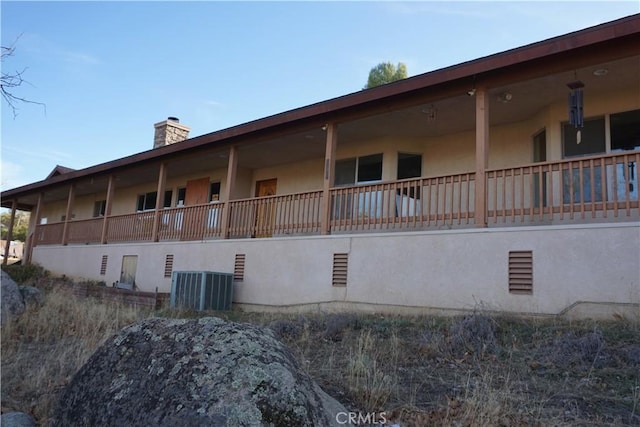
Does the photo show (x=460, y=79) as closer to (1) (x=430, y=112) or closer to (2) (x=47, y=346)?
(1) (x=430, y=112)

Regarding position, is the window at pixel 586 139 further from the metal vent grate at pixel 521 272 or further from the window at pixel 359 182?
the window at pixel 359 182

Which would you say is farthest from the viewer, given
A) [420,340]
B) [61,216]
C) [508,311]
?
[61,216]

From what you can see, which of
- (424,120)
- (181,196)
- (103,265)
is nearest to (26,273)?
(103,265)

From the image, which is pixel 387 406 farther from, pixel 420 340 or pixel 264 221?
pixel 264 221

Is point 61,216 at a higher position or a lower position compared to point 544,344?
higher

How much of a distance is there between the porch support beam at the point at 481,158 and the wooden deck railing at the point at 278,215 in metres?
3.71

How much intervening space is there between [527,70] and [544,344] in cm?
446

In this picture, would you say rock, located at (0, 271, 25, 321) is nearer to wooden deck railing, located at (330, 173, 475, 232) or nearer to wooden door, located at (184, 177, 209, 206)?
wooden deck railing, located at (330, 173, 475, 232)

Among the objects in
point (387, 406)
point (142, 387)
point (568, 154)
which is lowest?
point (387, 406)

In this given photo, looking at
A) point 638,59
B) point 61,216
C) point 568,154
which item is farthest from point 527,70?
point 61,216

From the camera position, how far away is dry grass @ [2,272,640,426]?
4.07 m

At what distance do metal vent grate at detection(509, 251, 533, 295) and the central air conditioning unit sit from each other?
6119 millimetres

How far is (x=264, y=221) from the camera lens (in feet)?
41.6

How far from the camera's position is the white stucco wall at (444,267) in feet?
23.3
